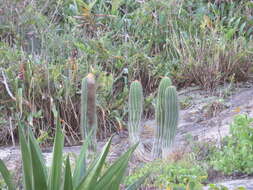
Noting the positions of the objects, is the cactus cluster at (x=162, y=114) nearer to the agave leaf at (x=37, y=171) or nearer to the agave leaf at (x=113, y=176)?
the agave leaf at (x=113, y=176)

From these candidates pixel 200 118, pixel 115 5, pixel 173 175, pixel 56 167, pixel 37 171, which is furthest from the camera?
pixel 115 5

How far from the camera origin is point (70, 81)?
651 centimetres

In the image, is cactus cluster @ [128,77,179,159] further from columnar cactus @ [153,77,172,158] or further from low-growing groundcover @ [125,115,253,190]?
low-growing groundcover @ [125,115,253,190]

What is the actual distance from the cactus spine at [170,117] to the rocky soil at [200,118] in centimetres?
33

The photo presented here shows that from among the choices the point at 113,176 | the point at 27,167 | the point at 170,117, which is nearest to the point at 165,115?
the point at 170,117

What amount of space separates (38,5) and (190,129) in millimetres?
3720

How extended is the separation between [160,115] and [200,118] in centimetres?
158

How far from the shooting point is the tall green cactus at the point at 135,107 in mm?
5012

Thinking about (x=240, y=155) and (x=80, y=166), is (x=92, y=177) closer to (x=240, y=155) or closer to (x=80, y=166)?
(x=80, y=166)

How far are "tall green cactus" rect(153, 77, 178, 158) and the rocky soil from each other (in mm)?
331

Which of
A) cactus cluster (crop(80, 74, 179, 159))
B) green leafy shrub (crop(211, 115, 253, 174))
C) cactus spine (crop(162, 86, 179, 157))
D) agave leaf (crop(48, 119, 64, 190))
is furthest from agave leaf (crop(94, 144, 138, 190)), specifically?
cactus spine (crop(162, 86, 179, 157))

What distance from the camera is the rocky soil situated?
18.4 ft

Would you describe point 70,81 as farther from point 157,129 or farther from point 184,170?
point 184,170

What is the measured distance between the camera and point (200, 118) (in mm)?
6535
